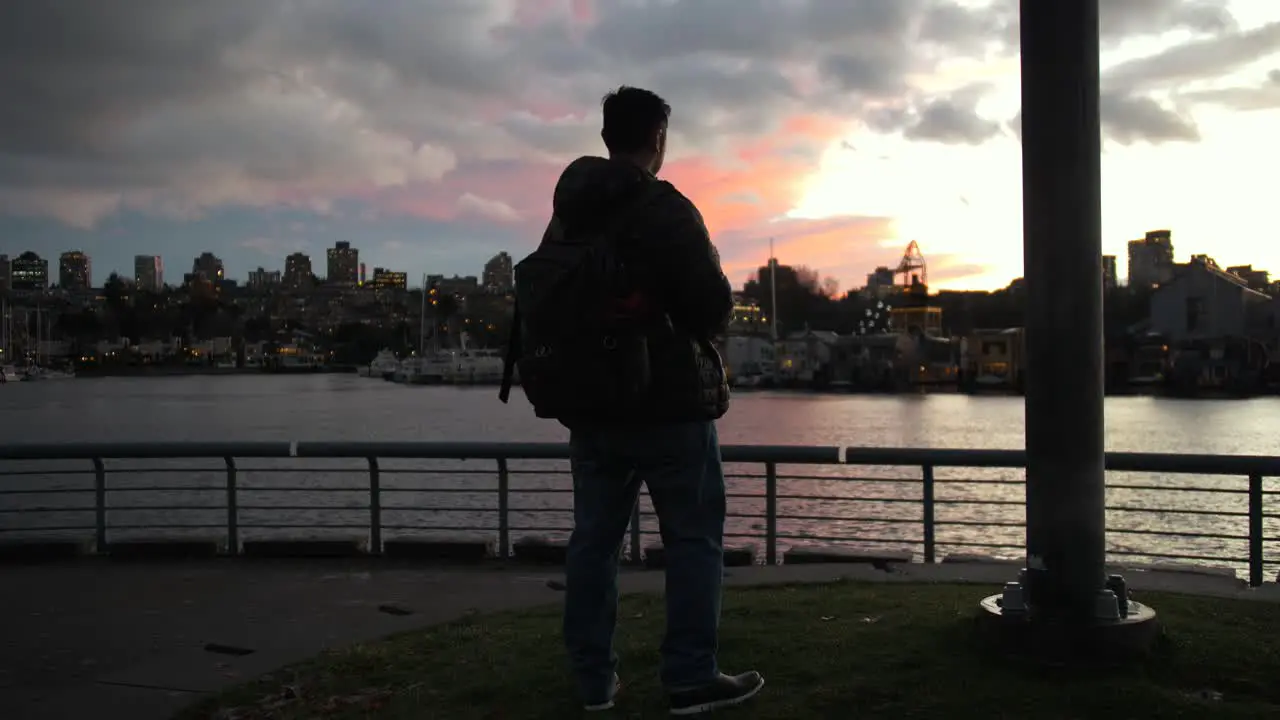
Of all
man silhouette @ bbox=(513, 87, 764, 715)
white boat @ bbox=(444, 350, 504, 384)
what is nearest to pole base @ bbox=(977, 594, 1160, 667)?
man silhouette @ bbox=(513, 87, 764, 715)

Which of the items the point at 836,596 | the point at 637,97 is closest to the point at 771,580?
the point at 836,596

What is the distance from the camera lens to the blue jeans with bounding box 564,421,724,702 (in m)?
3.72

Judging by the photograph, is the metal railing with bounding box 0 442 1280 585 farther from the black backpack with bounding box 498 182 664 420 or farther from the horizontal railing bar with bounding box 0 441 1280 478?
the black backpack with bounding box 498 182 664 420

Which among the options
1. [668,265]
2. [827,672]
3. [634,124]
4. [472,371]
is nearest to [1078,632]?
[827,672]

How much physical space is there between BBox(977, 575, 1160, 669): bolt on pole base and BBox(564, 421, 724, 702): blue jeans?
3.64 feet

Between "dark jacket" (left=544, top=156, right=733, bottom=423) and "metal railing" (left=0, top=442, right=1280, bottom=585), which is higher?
"dark jacket" (left=544, top=156, right=733, bottom=423)

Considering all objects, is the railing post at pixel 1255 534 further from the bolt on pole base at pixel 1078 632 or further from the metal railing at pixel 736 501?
the bolt on pole base at pixel 1078 632

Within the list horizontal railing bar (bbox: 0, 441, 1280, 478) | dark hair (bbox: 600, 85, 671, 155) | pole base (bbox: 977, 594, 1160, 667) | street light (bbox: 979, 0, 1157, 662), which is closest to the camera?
dark hair (bbox: 600, 85, 671, 155)

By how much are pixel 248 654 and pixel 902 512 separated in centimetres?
2558

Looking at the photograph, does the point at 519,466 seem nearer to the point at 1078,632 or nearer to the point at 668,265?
the point at 1078,632

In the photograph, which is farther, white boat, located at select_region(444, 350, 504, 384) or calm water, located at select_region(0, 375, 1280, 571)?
white boat, located at select_region(444, 350, 504, 384)

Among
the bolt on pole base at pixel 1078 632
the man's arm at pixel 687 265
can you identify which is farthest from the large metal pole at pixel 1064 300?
the man's arm at pixel 687 265

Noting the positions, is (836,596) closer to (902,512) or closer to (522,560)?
(522,560)

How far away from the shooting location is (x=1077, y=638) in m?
3.98
